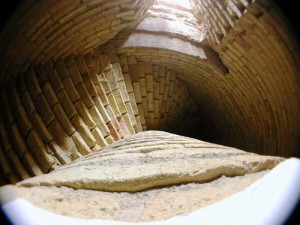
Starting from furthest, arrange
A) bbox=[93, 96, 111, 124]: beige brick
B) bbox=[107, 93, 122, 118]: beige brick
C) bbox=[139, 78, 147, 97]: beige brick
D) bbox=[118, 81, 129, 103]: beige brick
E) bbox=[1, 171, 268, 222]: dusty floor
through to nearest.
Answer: bbox=[139, 78, 147, 97]: beige brick < bbox=[118, 81, 129, 103]: beige brick < bbox=[107, 93, 122, 118]: beige brick < bbox=[93, 96, 111, 124]: beige brick < bbox=[1, 171, 268, 222]: dusty floor

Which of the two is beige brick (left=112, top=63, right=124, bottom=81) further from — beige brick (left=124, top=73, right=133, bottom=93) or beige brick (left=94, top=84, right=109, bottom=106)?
beige brick (left=94, top=84, right=109, bottom=106)

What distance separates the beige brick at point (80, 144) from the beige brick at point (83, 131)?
0.06 metres

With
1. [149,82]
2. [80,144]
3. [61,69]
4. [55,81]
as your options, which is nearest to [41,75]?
[55,81]

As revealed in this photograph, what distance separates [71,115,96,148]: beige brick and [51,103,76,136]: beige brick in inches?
3.3

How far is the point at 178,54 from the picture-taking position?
4.02 metres

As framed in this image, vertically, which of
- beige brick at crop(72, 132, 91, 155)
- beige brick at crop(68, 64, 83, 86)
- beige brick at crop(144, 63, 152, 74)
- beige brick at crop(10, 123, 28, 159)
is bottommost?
beige brick at crop(72, 132, 91, 155)

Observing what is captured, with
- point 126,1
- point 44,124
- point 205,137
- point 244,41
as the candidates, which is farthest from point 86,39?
point 205,137

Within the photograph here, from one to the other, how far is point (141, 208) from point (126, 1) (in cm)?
278

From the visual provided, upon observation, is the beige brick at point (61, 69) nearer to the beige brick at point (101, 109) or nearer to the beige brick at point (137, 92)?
the beige brick at point (101, 109)

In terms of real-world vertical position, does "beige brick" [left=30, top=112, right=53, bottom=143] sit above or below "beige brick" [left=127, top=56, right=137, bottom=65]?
below

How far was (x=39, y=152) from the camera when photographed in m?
2.32

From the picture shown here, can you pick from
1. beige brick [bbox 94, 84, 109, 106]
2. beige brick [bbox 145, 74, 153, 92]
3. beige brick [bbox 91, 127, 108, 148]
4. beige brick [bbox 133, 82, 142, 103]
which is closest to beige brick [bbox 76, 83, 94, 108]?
beige brick [bbox 94, 84, 109, 106]

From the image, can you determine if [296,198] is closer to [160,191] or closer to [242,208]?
[242,208]

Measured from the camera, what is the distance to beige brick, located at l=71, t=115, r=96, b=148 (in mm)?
2779
